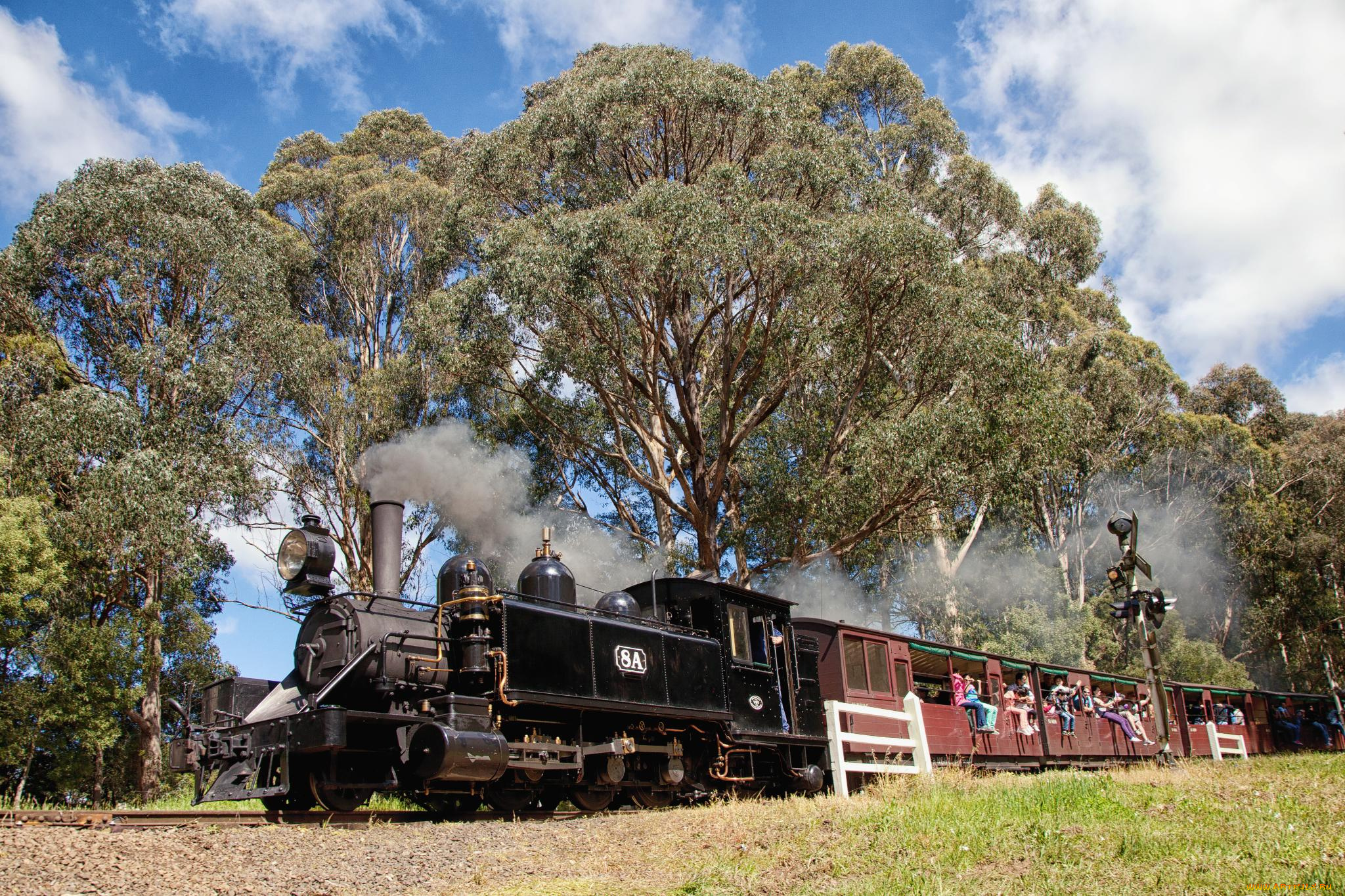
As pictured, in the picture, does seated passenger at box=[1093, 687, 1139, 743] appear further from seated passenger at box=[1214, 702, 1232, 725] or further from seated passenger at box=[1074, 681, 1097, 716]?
seated passenger at box=[1214, 702, 1232, 725]

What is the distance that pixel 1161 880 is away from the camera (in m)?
4.14

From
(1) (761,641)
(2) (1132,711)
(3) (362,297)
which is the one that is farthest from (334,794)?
(3) (362,297)

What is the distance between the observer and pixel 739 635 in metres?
11.0

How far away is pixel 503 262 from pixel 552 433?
221 inches

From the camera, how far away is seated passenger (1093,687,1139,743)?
16.8 m

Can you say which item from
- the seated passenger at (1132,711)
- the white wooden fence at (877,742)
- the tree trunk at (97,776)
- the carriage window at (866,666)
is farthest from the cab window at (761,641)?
the tree trunk at (97,776)

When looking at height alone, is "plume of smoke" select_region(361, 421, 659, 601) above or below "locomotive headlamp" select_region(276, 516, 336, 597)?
above

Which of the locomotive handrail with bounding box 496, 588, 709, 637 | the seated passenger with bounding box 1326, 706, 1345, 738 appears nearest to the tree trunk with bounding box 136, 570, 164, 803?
the locomotive handrail with bounding box 496, 588, 709, 637

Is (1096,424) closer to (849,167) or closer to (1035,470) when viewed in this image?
(1035,470)

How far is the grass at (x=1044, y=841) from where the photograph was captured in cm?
430

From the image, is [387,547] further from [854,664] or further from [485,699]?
[854,664]

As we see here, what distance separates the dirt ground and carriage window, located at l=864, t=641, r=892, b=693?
596 cm

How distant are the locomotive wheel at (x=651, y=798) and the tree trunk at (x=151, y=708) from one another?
44.0 feet

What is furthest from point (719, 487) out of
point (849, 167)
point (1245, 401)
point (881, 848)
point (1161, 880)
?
point (1245, 401)
